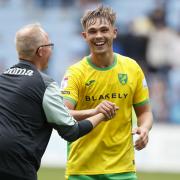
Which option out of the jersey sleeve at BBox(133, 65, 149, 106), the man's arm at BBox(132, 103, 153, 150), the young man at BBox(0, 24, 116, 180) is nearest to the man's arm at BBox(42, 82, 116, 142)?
the young man at BBox(0, 24, 116, 180)

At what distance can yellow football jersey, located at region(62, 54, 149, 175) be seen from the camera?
290 inches

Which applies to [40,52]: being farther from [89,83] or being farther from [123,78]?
[123,78]

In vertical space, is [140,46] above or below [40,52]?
below

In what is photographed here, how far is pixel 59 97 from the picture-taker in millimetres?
6516

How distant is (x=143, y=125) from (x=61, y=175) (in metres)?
7.18

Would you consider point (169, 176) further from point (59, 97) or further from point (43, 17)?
point (59, 97)

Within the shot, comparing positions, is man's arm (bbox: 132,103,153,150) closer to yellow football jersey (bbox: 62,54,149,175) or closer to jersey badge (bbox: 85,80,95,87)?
yellow football jersey (bbox: 62,54,149,175)

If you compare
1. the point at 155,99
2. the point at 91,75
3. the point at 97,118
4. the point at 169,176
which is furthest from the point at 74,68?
the point at 155,99

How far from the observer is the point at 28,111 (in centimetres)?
642

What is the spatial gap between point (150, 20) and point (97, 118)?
11.7 metres

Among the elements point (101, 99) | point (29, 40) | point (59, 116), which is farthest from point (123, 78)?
point (29, 40)

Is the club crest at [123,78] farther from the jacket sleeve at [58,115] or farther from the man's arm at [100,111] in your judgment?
the jacket sleeve at [58,115]

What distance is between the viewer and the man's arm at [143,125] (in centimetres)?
704

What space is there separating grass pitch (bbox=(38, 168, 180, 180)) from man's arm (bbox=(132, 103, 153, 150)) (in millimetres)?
6303
